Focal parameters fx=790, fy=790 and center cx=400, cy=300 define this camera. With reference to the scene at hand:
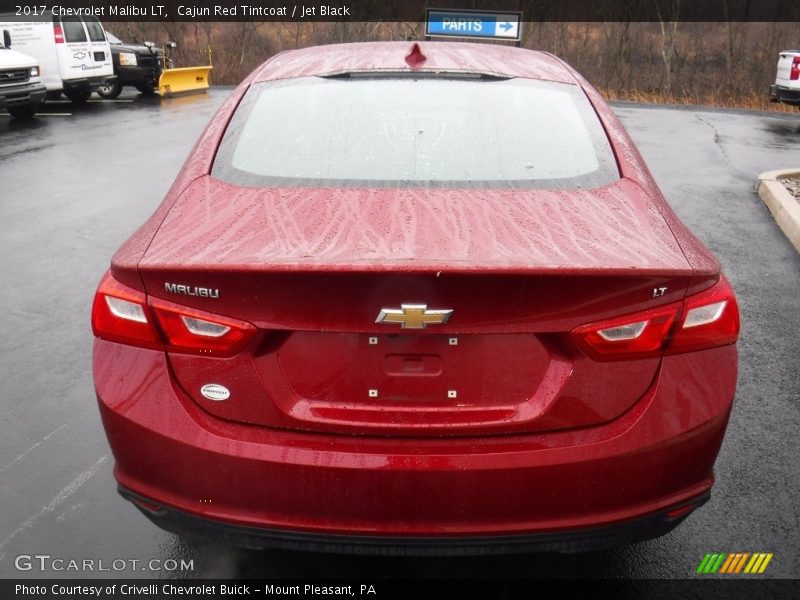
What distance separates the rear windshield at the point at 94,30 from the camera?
18.8m

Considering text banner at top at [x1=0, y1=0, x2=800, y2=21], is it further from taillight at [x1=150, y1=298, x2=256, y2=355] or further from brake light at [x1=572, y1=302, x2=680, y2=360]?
taillight at [x1=150, y1=298, x2=256, y2=355]

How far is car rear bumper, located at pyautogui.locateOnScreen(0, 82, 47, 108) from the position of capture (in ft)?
48.5

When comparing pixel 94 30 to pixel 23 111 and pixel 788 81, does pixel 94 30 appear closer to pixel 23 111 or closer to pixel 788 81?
pixel 23 111

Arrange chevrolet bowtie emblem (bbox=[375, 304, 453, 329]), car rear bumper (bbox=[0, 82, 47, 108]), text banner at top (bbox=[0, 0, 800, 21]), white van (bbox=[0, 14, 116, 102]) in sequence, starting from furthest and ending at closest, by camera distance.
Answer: text banner at top (bbox=[0, 0, 800, 21]), white van (bbox=[0, 14, 116, 102]), car rear bumper (bbox=[0, 82, 47, 108]), chevrolet bowtie emblem (bbox=[375, 304, 453, 329])

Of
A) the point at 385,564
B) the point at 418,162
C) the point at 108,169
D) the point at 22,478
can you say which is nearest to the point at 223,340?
the point at 418,162

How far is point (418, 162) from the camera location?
105 inches

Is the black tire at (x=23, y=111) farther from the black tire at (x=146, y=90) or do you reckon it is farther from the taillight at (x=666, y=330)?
the taillight at (x=666, y=330)

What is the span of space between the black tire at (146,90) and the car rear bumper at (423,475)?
2106 cm

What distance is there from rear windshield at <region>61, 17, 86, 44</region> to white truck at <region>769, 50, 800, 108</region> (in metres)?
15.8

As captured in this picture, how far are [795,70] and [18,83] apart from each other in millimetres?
16024

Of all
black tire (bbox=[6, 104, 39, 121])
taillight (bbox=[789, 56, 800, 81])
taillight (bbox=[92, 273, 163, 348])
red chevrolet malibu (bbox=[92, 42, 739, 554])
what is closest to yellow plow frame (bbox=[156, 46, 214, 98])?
black tire (bbox=[6, 104, 39, 121])

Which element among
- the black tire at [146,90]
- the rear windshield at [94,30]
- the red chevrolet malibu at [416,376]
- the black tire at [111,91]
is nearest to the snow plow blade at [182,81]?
the black tire at [146,90]

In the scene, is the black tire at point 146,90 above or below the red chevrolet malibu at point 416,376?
below

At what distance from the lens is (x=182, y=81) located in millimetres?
22500
